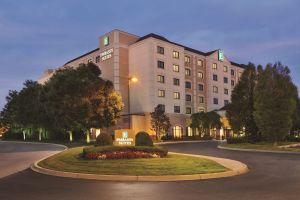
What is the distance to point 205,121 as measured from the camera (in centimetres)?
6362

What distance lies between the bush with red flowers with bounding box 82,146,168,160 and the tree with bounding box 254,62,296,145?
18468 mm

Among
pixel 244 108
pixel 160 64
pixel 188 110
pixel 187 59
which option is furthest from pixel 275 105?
pixel 187 59

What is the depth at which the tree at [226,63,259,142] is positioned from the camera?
40094 mm

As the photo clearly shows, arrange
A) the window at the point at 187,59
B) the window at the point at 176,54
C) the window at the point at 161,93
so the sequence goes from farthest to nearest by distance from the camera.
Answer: the window at the point at 187,59, the window at the point at 176,54, the window at the point at 161,93

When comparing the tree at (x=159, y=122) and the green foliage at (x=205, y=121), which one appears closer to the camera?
the tree at (x=159, y=122)

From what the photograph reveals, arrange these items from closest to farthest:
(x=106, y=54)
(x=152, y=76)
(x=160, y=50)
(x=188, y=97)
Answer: (x=152, y=76) < (x=160, y=50) < (x=106, y=54) < (x=188, y=97)

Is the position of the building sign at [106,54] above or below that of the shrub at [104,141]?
above

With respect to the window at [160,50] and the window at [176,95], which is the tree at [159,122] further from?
the window at [160,50]

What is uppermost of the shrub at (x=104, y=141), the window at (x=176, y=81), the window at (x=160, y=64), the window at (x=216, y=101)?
the window at (x=160, y=64)

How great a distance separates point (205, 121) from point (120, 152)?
46.5m

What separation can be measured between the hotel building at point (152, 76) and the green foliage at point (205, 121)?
12.7 feet

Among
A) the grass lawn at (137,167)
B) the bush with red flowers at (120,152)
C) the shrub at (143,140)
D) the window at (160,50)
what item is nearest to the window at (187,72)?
the window at (160,50)

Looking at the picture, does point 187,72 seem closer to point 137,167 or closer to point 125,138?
point 125,138

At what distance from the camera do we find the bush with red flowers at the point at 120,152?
18.2 m
